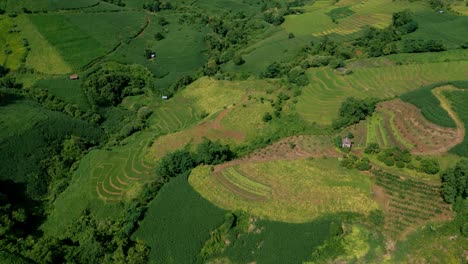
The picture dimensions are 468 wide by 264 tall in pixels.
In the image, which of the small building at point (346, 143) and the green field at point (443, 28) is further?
the green field at point (443, 28)

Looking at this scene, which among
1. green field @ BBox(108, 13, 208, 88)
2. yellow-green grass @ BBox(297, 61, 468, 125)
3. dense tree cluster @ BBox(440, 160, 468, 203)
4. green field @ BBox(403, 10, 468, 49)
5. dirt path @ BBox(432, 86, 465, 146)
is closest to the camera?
dense tree cluster @ BBox(440, 160, 468, 203)

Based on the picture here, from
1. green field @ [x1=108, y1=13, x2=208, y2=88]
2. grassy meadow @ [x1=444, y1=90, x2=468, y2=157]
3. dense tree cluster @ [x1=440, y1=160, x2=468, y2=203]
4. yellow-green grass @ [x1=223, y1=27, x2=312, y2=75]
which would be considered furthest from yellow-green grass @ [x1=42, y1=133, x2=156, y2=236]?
grassy meadow @ [x1=444, y1=90, x2=468, y2=157]

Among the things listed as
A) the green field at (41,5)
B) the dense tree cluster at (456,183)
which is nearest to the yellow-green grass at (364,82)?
the dense tree cluster at (456,183)

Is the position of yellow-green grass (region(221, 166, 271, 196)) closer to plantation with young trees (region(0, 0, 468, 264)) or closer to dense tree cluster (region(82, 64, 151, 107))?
plantation with young trees (region(0, 0, 468, 264))

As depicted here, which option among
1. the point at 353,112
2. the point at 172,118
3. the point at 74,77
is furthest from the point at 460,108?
the point at 74,77

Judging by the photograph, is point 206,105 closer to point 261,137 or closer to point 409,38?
point 261,137

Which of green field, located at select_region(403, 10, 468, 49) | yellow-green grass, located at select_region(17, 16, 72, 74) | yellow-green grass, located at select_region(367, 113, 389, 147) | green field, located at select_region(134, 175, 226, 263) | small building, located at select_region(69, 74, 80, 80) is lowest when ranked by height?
green field, located at select_region(134, 175, 226, 263)

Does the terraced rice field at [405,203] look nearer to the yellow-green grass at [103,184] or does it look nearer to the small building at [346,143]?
the small building at [346,143]

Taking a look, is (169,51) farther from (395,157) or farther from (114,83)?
(395,157)
